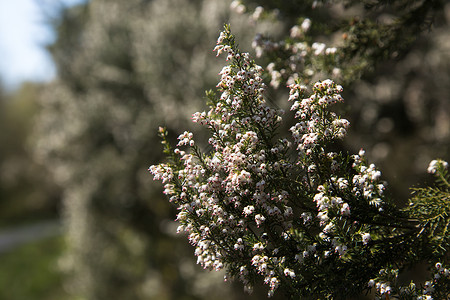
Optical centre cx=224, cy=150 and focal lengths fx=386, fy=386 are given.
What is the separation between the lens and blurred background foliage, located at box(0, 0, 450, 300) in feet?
39.4

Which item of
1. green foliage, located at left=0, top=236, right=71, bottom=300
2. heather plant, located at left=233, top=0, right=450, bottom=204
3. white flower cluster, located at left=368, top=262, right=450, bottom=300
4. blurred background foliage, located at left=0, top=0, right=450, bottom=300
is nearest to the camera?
white flower cluster, located at left=368, top=262, right=450, bottom=300

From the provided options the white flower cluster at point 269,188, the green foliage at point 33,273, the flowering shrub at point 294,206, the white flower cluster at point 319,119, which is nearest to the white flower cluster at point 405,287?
the flowering shrub at point 294,206

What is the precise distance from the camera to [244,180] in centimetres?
279

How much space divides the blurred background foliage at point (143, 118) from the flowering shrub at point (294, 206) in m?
7.93

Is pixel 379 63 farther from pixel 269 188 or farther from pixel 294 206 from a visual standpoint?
pixel 269 188

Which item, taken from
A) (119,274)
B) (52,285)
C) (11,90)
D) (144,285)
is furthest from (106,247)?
(11,90)

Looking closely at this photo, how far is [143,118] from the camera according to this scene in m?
12.5

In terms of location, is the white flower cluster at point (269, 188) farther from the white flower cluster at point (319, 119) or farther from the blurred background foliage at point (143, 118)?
the blurred background foliage at point (143, 118)

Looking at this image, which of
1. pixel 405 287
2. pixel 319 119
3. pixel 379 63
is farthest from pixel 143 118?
pixel 405 287

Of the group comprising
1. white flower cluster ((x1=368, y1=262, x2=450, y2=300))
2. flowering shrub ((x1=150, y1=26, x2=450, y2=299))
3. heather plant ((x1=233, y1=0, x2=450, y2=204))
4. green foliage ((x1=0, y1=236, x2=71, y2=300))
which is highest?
green foliage ((x1=0, y1=236, x2=71, y2=300))

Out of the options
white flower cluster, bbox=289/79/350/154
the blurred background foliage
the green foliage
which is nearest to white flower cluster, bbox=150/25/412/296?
white flower cluster, bbox=289/79/350/154

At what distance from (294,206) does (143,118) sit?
10.1 meters

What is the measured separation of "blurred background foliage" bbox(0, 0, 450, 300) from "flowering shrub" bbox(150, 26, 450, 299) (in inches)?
312

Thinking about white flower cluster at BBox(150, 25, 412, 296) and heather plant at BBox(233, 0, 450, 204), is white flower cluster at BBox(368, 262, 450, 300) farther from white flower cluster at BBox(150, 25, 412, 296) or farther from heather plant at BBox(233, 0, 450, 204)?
heather plant at BBox(233, 0, 450, 204)
